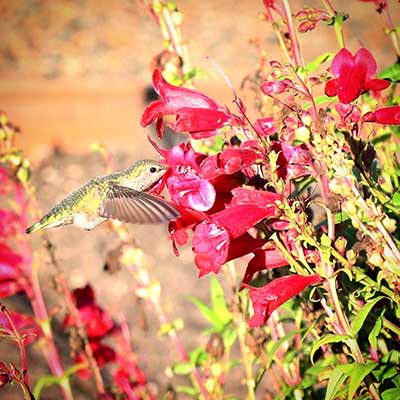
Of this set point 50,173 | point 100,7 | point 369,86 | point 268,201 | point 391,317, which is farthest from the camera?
point 100,7

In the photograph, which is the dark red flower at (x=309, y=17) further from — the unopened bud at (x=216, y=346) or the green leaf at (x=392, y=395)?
the unopened bud at (x=216, y=346)

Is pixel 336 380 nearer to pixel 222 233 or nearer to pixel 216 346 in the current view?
pixel 222 233

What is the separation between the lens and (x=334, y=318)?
1.02 metres

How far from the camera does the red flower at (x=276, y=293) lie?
1.01 m

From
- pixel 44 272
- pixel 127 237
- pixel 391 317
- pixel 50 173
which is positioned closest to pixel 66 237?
pixel 44 272

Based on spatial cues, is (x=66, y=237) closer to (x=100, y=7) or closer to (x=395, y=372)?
(x=395, y=372)

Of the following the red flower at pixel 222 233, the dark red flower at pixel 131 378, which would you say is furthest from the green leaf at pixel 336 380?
the dark red flower at pixel 131 378

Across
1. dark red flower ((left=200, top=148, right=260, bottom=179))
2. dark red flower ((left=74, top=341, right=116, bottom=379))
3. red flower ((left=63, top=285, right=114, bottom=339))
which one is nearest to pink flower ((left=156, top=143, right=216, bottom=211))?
dark red flower ((left=200, top=148, right=260, bottom=179))

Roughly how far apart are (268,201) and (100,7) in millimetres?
9036

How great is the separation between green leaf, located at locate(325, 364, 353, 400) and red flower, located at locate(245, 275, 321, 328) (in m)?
0.15

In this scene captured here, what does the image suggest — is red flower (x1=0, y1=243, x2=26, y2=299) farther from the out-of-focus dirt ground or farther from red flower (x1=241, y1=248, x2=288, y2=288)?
red flower (x1=241, y1=248, x2=288, y2=288)

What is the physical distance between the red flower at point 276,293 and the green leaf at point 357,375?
0.51 ft

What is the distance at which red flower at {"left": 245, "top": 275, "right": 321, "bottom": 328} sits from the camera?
101cm

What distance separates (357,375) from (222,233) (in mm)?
316
